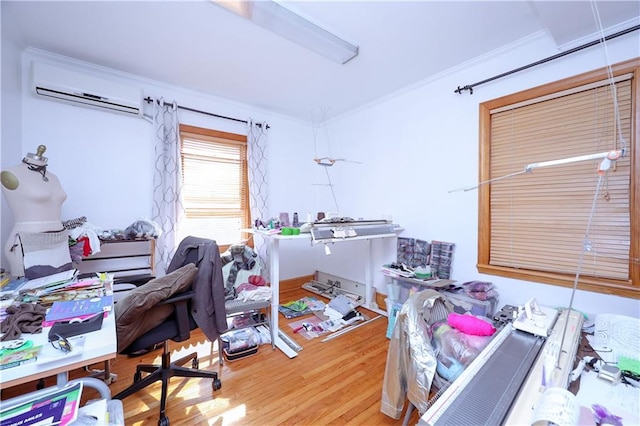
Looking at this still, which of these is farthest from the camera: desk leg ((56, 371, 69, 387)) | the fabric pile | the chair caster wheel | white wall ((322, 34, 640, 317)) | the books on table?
white wall ((322, 34, 640, 317))

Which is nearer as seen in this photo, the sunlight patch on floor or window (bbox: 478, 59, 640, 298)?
the sunlight patch on floor

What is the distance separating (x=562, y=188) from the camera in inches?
74.2

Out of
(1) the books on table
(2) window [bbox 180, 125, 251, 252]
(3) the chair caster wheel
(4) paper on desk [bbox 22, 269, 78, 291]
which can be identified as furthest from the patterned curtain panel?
(1) the books on table

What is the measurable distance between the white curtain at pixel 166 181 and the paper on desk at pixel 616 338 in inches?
133

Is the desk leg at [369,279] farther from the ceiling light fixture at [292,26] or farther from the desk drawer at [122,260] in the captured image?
the desk drawer at [122,260]

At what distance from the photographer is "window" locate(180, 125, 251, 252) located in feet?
9.89

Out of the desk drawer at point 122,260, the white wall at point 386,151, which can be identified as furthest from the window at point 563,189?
the desk drawer at point 122,260

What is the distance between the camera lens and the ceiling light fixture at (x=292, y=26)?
1657mm

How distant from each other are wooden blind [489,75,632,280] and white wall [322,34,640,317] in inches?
6.8

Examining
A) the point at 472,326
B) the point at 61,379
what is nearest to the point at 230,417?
the point at 61,379

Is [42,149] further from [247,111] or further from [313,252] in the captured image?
[313,252]

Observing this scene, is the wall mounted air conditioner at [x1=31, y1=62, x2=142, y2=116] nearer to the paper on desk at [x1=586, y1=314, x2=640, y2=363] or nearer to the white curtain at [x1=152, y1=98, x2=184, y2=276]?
the white curtain at [x1=152, y1=98, x2=184, y2=276]

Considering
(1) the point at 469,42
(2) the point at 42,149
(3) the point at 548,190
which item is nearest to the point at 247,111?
(2) the point at 42,149

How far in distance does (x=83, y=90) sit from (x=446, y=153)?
3.54 meters
